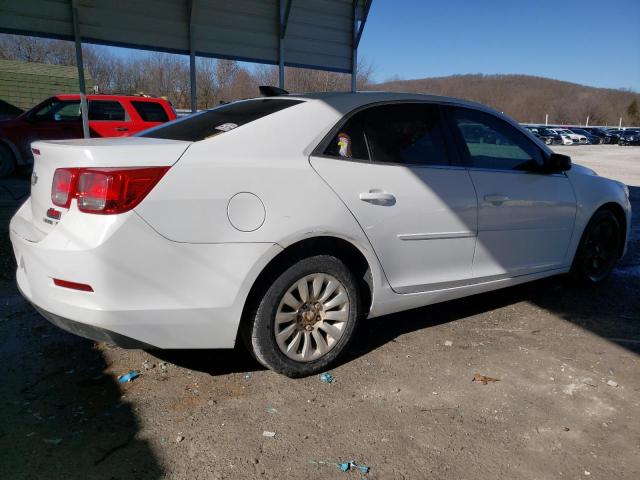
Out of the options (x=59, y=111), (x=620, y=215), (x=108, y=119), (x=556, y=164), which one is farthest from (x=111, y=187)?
(x=59, y=111)

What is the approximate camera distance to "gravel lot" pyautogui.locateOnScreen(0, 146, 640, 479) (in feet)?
7.72

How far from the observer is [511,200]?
3.89 metres

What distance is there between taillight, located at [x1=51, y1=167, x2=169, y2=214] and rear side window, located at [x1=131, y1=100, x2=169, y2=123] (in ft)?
33.3


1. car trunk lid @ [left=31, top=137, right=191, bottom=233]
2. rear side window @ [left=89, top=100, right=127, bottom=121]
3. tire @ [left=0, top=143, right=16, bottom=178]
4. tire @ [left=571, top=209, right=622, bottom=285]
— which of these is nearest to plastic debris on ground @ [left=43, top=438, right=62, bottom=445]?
car trunk lid @ [left=31, top=137, right=191, bottom=233]

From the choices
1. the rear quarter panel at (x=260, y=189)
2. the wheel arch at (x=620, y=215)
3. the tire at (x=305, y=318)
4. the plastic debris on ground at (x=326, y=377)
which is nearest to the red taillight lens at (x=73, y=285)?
the rear quarter panel at (x=260, y=189)

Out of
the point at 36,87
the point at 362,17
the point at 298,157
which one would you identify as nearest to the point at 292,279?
the point at 298,157

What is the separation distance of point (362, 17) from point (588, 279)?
6.96 m

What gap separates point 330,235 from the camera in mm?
2979

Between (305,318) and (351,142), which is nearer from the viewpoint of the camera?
(305,318)

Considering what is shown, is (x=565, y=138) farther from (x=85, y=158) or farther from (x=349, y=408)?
(x=85, y=158)

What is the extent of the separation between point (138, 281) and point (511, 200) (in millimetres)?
2726

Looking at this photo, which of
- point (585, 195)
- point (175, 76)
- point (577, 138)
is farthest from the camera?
point (577, 138)

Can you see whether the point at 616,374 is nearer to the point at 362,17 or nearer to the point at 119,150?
the point at 119,150

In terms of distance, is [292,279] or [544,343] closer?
[292,279]
